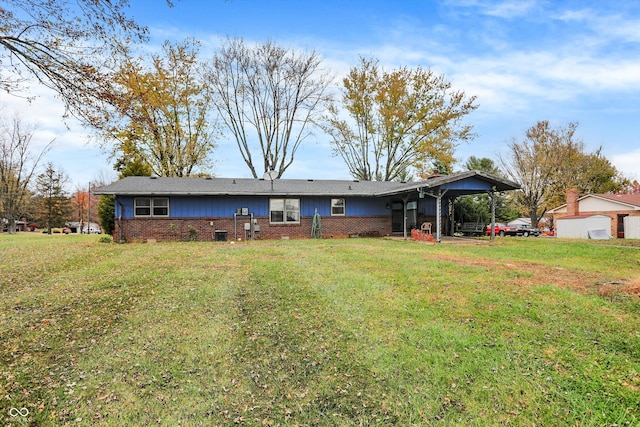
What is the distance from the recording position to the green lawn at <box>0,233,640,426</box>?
323 centimetres

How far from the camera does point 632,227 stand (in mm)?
23000

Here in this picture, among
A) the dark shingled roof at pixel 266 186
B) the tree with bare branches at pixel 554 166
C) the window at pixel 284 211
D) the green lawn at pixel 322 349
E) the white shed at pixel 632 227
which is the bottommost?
the green lawn at pixel 322 349

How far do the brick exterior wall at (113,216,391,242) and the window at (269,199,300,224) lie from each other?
278 mm

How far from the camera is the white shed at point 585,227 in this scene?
23.2m

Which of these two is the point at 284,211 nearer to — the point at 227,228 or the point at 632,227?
the point at 227,228

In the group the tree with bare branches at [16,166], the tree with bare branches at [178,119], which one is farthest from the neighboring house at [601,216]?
the tree with bare branches at [16,166]

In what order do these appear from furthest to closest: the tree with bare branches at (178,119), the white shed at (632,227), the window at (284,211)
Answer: the tree with bare branches at (178,119) → the white shed at (632,227) → the window at (284,211)

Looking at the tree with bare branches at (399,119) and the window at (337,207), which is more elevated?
the tree with bare branches at (399,119)

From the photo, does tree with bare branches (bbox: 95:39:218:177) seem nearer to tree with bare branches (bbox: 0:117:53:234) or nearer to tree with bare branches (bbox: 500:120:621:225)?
tree with bare branches (bbox: 0:117:53:234)

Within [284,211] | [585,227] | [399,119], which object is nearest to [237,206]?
[284,211]

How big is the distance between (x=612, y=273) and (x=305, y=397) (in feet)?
27.5

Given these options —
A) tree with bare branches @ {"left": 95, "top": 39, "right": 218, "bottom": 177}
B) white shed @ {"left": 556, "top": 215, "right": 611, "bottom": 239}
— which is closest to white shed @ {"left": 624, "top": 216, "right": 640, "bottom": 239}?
white shed @ {"left": 556, "top": 215, "right": 611, "bottom": 239}

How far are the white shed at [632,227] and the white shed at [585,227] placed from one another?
111cm

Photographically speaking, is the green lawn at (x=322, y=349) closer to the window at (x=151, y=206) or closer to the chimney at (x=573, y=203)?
the window at (x=151, y=206)
